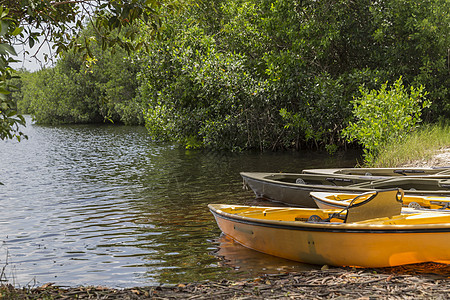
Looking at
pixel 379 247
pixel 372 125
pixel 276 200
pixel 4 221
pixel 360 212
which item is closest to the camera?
pixel 379 247

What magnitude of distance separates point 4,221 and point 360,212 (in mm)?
8622

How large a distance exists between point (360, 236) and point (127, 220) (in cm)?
619

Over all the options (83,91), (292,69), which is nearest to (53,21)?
(292,69)

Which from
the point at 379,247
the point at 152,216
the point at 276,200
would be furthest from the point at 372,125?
the point at 379,247

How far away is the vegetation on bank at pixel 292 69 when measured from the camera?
24078mm

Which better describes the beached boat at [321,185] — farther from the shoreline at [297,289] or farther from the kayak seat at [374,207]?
the shoreline at [297,289]

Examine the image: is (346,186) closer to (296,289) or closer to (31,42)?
(296,289)

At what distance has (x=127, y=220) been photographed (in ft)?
37.5

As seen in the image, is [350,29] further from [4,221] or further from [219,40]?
[4,221]

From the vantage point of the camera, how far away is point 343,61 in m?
27.0

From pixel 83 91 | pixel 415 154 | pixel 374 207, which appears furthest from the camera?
pixel 83 91

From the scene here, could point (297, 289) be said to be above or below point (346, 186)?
below

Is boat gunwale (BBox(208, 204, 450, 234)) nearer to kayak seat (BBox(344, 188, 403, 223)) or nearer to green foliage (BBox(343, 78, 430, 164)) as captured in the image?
kayak seat (BBox(344, 188, 403, 223))

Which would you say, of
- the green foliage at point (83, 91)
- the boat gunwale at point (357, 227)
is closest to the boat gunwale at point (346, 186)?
the boat gunwale at point (357, 227)
